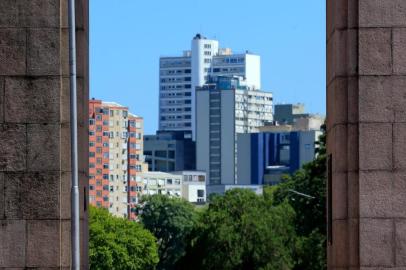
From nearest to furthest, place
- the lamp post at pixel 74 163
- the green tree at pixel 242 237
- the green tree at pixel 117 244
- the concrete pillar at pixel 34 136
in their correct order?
1. the lamp post at pixel 74 163
2. the concrete pillar at pixel 34 136
3. the green tree at pixel 242 237
4. the green tree at pixel 117 244

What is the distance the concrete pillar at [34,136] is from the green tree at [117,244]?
109 meters

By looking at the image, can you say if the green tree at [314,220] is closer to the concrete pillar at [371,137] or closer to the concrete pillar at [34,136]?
the concrete pillar at [371,137]

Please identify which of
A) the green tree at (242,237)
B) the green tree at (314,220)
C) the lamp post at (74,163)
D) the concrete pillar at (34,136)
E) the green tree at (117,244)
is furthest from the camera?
the green tree at (117,244)

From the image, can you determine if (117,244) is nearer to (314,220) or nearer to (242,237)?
(242,237)

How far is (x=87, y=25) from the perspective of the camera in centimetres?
3822

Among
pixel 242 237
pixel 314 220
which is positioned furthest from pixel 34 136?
pixel 242 237

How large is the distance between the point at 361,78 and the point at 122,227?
4797 inches

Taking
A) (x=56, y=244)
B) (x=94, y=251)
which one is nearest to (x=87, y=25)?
(x=56, y=244)

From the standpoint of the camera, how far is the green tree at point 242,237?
111812 mm

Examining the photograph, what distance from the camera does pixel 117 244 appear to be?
153 metres

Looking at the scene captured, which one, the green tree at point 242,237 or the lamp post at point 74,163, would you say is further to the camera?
the green tree at point 242,237

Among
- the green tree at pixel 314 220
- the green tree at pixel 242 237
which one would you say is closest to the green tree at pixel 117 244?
the green tree at pixel 242 237

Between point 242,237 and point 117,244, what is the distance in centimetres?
4009

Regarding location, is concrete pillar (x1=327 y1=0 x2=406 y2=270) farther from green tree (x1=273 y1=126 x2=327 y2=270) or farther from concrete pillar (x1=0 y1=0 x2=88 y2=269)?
green tree (x1=273 y1=126 x2=327 y2=270)
